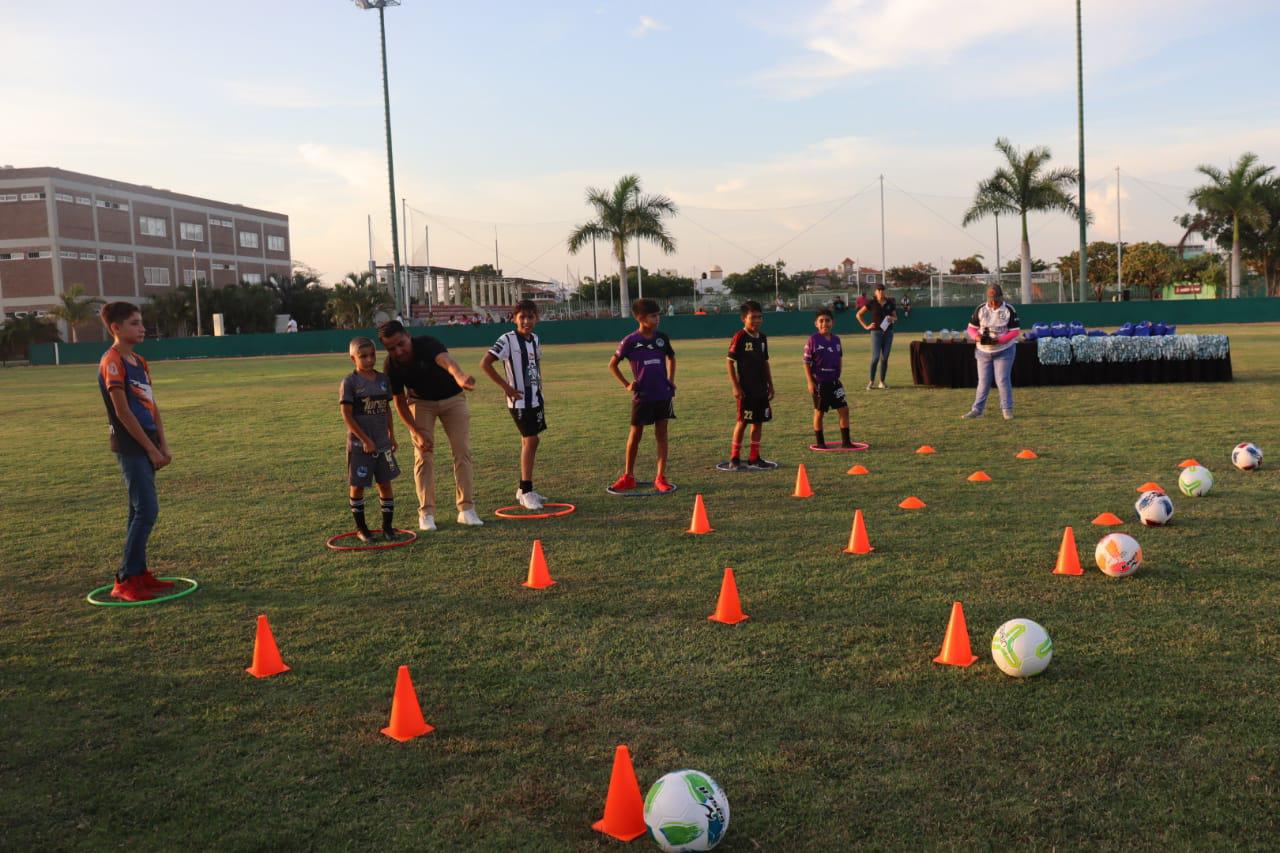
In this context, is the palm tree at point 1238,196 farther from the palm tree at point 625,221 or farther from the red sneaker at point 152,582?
the red sneaker at point 152,582

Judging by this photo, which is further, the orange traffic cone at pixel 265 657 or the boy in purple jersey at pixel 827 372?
the boy in purple jersey at pixel 827 372

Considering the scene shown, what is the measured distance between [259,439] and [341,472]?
3.93 m

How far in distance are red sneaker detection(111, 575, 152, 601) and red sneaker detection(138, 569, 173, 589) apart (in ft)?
0.07

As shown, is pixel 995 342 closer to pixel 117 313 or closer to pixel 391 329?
pixel 391 329

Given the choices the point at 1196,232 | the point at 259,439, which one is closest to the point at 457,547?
the point at 259,439

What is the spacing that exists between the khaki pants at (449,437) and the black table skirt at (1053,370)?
498 inches

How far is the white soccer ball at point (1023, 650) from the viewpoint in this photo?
455cm

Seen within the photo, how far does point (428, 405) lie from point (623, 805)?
17.5ft

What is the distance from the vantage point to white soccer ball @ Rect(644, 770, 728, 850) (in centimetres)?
320

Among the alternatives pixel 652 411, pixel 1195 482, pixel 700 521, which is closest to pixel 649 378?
pixel 652 411

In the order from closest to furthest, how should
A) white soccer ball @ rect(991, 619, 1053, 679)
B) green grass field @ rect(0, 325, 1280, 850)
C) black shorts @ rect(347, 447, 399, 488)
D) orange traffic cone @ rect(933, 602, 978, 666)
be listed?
green grass field @ rect(0, 325, 1280, 850), white soccer ball @ rect(991, 619, 1053, 679), orange traffic cone @ rect(933, 602, 978, 666), black shorts @ rect(347, 447, 399, 488)

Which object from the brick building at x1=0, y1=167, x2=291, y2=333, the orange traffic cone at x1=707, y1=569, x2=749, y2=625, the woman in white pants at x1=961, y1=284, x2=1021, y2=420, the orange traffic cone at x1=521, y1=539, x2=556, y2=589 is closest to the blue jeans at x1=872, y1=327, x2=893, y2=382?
the woman in white pants at x1=961, y1=284, x2=1021, y2=420

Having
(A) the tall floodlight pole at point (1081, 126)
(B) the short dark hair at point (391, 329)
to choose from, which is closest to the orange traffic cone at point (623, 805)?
(B) the short dark hair at point (391, 329)

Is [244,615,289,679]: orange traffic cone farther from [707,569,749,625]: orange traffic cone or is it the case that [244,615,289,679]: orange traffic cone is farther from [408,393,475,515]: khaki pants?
[408,393,475,515]: khaki pants
